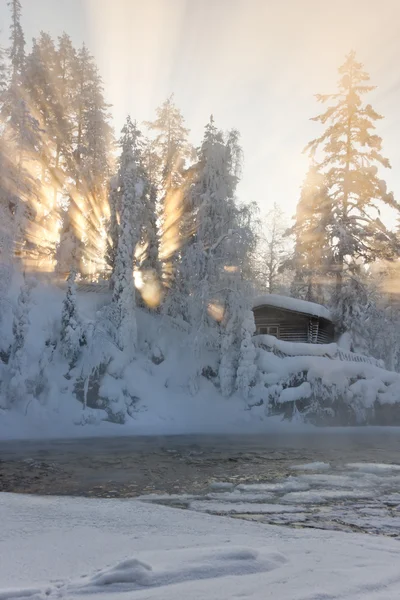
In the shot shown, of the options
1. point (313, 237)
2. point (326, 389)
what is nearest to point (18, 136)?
point (313, 237)

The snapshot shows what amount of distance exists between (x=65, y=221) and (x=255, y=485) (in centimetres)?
2437

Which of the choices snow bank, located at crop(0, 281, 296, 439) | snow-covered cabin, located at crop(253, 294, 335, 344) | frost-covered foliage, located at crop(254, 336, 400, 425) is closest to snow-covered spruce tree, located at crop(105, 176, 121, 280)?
snow bank, located at crop(0, 281, 296, 439)

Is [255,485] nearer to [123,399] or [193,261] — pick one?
[123,399]

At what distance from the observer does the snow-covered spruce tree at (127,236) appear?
25783 millimetres

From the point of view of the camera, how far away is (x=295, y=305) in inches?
1178

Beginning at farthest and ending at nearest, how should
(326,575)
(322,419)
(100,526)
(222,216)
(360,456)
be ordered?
(222,216)
(322,419)
(360,456)
(100,526)
(326,575)

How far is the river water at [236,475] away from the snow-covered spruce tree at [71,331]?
5787mm

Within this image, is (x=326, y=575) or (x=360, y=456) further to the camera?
(x=360, y=456)

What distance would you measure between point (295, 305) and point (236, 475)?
1971 centimetres

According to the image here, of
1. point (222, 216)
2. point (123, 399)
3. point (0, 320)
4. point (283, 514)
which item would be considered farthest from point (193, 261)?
point (283, 514)

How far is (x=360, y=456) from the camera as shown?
1461 cm

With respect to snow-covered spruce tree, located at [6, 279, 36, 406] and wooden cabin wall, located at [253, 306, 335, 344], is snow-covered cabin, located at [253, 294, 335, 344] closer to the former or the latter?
A: wooden cabin wall, located at [253, 306, 335, 344]

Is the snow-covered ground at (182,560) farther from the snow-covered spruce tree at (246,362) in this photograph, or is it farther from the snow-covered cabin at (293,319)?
the snow-covered cabin at (293,319)

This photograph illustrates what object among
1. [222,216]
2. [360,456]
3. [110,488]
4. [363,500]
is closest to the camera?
[363,500]
